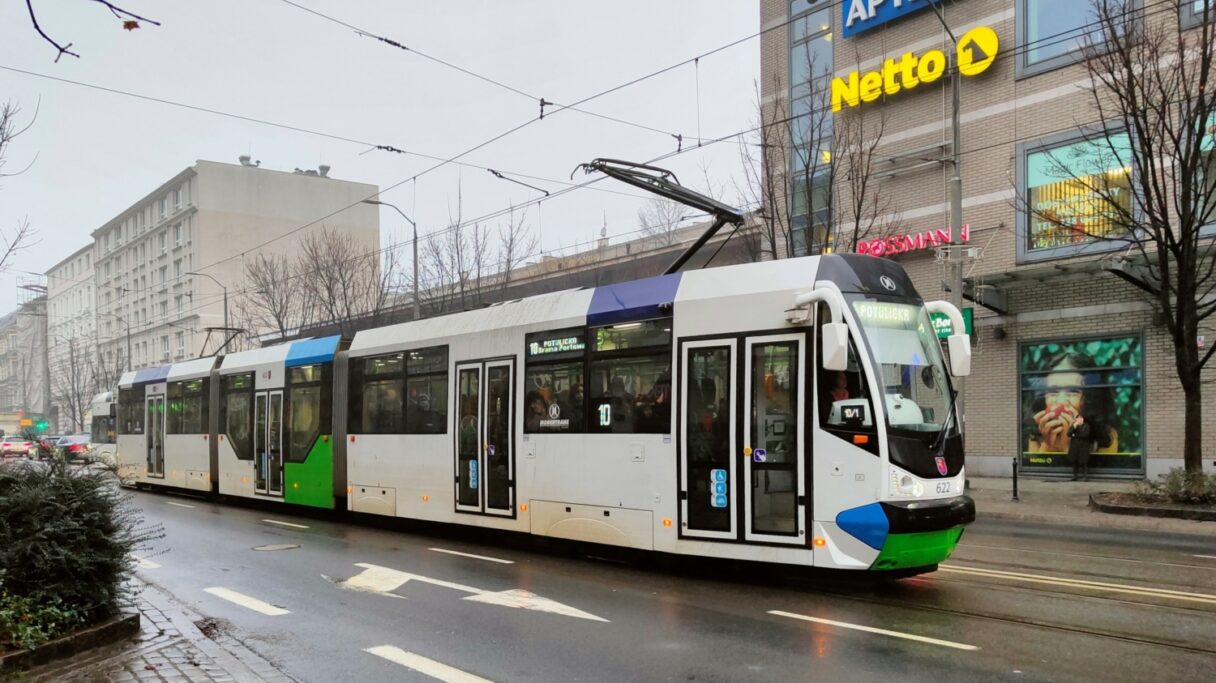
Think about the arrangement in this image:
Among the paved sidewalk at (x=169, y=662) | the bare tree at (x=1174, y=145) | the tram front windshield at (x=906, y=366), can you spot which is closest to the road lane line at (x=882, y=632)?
the tram front windshield at (x=906, y=366)

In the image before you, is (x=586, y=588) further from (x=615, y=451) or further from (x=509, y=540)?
(x=509, y=540)

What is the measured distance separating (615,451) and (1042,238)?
51.1 feet

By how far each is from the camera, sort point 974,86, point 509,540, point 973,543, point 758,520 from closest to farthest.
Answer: point 758,520, point 973,543, point 509,540, point 974,86

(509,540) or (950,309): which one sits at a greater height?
(950,309)

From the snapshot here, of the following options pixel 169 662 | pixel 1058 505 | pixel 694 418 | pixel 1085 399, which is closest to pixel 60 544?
pixel 169 662

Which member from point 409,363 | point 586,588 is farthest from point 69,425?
point 586,588

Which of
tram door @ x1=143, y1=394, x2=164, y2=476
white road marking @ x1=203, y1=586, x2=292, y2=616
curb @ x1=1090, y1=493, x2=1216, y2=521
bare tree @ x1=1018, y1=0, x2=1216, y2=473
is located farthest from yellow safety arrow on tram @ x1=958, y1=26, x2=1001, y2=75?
tram door @ x1=143, y1=394, x2=164, y2=476

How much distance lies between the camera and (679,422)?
888 centimetres

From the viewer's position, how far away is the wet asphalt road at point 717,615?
5719 mm

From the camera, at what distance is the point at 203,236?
211 ft

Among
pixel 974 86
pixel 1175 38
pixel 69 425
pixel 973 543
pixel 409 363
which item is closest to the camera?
pixel 973 543

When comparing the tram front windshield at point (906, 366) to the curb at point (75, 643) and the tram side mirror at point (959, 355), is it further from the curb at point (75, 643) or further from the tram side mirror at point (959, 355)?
the curb at point (75, 643)

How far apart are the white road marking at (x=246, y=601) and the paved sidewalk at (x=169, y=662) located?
73cm

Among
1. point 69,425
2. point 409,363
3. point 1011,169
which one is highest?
point 1011,169
